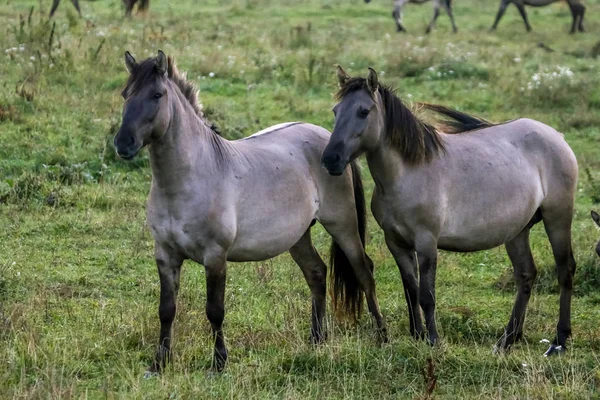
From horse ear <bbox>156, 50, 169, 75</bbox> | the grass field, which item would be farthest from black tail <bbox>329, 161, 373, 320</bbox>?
horse ear <bbox>156, 50, 169, 75</bbox>

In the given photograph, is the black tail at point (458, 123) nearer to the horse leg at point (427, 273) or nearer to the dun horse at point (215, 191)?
the dun horse at point (215, 191)

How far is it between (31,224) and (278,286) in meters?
2.43

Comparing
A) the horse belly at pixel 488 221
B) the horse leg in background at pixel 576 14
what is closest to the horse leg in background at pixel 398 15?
the horse leg in background at pixel 576 14

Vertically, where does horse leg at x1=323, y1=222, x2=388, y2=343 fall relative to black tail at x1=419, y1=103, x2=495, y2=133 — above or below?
below

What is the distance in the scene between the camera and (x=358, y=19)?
74.2 ft

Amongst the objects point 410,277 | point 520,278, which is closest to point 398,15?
point 520,278

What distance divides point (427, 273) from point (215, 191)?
140 cm

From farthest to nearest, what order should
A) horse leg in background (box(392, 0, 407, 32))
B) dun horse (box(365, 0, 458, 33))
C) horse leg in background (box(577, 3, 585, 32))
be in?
horse leg in background (box(577, 3, 585, 32)), dun horse (box(365, 0, 458, 33)), horse leg in background (box(392, 0, 407, 32))

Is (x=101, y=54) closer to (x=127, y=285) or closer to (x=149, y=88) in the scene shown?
(x=127, y=285)

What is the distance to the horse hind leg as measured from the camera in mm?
6575

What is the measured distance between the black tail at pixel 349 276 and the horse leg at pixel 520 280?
980 millimetres

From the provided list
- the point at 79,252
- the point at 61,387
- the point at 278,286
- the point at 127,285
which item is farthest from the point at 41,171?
the point at 61,387

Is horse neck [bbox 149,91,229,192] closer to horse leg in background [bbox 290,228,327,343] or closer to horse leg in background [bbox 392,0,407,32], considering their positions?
horse leg in background [bbox 290,228,327,343]

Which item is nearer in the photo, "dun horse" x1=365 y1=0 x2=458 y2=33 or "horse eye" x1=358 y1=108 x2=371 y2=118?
"horse eye" x1=358 y1=108 x2=371 y2=118
